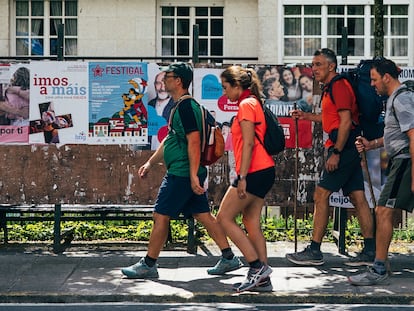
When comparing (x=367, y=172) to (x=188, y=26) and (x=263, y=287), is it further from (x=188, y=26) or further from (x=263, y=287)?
(x=188, y=26)

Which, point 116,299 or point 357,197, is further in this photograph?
point 357,197

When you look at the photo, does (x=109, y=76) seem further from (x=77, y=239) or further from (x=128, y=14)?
(x=128, y=14)

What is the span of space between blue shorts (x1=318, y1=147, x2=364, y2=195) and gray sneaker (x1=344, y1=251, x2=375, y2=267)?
0.69 m

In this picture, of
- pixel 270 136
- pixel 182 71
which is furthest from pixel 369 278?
pixel 182 71

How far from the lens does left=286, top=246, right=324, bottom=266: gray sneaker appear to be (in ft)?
33.3

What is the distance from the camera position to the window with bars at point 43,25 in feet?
66.6

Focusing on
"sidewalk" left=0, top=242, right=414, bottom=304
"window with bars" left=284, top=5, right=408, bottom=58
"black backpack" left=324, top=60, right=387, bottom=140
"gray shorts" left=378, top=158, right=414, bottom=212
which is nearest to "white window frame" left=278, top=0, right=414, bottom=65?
"window with bars" left=284, top=5, right=408, bottom=58

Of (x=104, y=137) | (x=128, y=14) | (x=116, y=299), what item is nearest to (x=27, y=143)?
(x=104, y=137)

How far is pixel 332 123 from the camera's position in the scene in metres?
9.98

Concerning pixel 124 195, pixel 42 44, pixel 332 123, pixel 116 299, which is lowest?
pixel 116 299

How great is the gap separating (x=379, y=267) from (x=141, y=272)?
7.60ft

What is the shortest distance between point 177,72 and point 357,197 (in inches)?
91.4

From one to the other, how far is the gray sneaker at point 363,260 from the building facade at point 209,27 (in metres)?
9.85

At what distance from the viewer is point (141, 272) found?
959 cm
